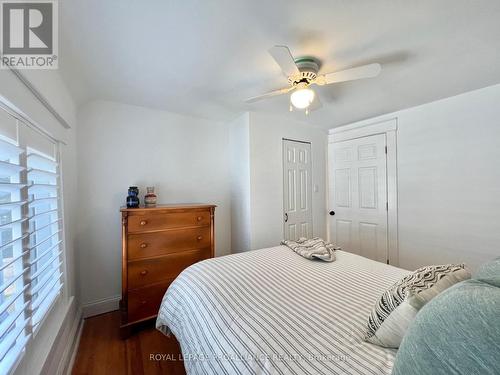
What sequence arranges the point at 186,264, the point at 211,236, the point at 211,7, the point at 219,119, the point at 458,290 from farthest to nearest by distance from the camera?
the point at 219,119
the point at 211,236
the point at 186,264
the point at 211,7
the point at 458,290

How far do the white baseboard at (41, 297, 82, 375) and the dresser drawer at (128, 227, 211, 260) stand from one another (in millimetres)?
605

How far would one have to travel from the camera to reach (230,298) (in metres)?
1.16

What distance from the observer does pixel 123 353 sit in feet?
5.57

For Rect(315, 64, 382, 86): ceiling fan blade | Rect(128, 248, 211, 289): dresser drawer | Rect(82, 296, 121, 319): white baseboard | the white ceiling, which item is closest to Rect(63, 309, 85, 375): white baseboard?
Rect(82, 296, 121, 319): white baseboard

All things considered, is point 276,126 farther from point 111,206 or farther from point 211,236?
point 111,206

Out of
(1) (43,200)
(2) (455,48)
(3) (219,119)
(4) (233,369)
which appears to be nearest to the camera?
(4) (233,369)

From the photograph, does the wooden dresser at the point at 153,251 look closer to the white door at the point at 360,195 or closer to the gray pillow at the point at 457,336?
the gray pillow at the point at 457,336

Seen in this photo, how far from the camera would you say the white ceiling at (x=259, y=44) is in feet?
3.64

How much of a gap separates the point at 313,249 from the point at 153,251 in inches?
58.2

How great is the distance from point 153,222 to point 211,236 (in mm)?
604

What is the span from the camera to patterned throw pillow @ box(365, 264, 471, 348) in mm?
780

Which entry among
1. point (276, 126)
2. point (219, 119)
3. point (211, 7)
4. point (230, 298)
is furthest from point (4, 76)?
point (276, 126)

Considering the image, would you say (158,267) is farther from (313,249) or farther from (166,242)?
(313,249)

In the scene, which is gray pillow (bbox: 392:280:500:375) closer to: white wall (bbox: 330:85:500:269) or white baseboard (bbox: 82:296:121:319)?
Result: white wall (bbox: 330:85:500:269)
